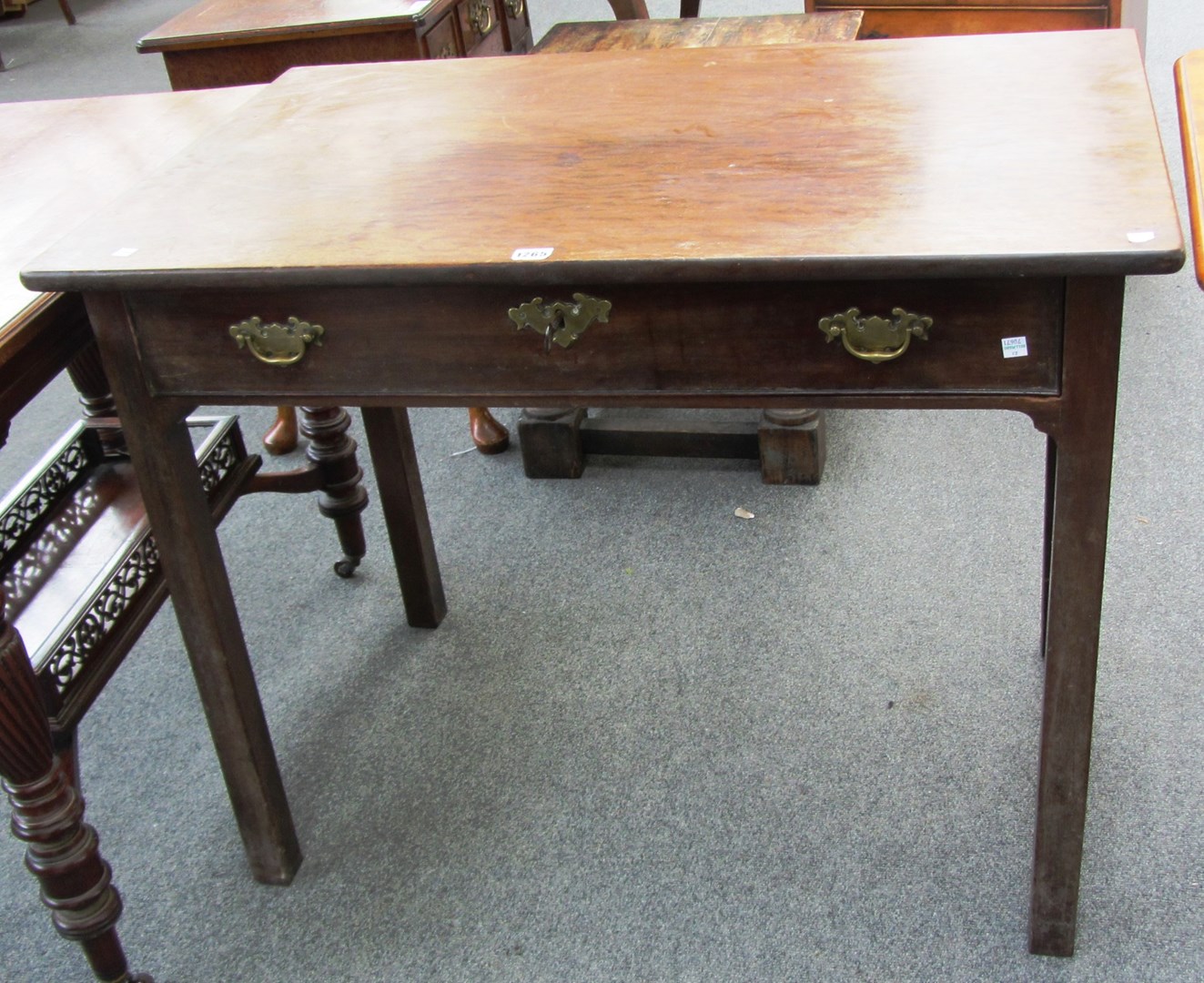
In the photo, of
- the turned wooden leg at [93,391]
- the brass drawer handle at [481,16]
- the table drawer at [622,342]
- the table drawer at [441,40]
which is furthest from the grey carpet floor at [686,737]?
the brass drawer handle at [481,16]

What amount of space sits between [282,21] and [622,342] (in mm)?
1544

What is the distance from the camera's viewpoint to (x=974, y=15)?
3104 mm

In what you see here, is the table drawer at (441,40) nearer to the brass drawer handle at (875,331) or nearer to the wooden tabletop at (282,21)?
the wooden tabletop at (282,21)

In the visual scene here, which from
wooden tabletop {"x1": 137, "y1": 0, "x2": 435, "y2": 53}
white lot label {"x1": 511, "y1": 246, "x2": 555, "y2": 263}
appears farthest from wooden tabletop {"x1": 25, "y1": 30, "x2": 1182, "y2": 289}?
wooden tabletop {"x1": 137, "y1": 0, "x2": 435, "y2": 53}

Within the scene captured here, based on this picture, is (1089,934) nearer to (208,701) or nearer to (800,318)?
(800,318)

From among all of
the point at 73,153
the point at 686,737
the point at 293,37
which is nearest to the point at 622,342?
the point at 686,737

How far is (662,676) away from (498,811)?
1.12 ft

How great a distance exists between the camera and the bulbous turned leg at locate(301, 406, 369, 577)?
81.2 inches

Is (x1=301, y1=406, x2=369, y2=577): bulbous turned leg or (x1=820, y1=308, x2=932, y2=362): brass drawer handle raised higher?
(x1=820, y1=308, x2=932, y2=362): brass drawer handle

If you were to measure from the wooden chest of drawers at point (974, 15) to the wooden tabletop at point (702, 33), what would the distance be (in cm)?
51

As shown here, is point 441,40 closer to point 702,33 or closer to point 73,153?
point 702,33

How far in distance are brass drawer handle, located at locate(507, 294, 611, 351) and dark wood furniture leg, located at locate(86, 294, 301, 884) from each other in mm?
399

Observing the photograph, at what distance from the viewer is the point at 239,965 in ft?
5.20

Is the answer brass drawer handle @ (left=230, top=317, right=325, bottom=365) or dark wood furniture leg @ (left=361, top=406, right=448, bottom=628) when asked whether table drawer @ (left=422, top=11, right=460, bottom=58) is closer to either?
dark wood furniture leg @ (left=361, top=406, right=448, bottom=628)
